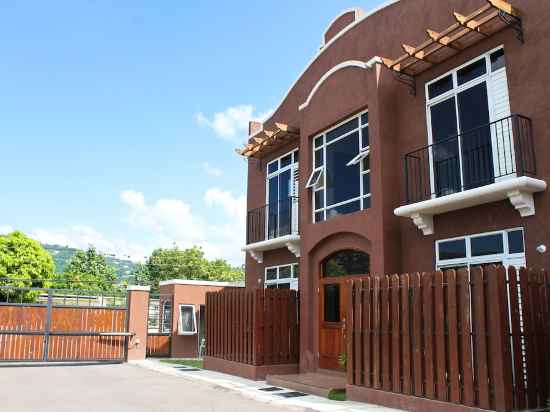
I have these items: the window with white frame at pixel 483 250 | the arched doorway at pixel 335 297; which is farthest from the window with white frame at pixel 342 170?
the window with white frame at pixel 483 250

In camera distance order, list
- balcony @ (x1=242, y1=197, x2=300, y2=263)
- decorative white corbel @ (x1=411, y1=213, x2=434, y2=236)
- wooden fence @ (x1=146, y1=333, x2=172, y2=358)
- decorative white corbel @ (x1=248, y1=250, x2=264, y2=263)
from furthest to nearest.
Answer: wooden fence @ (x1=146, y1=333, x2=172, y2=358)
decorative white corbel @ (x1=248, y1=250, x2=264, y2=263)
balcony @ (x1=242, y1=197, x2=300, y2=263)
decorative white corbel @ (x1=411, y1=213, x2=434, y2=236)

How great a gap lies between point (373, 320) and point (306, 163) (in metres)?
5.26

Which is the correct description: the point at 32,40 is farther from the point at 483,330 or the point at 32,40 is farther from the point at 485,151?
the point at 483,330

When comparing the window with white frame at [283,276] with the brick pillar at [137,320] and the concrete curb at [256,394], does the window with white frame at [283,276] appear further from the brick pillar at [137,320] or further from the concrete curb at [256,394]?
the brick pillar at [137,320]

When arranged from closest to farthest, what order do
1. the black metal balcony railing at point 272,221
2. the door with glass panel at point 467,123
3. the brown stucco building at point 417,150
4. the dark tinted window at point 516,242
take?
the dark tinted window at point 516,242 < the brown stucco building at point 417,150 < the door with glass panel at point 467,123 < the black metal balcony railing at point 272,221

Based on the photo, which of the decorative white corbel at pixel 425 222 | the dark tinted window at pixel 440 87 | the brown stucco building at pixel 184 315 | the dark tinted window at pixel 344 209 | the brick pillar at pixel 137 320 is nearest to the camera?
the decorative white corbel at pixel 425 222

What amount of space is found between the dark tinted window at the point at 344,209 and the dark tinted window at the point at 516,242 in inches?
142

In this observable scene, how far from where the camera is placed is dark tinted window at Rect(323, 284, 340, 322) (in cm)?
1120

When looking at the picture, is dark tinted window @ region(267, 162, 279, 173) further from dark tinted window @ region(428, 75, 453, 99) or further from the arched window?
dark tinted window @ region(428, 75, 453, 99)

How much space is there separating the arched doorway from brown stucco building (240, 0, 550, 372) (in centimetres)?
4

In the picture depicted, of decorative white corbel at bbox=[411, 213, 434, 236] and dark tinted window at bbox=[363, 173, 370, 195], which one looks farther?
dark tinted window at bbox=[363, 173, 370, 195]

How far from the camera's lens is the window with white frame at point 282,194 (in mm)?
14508

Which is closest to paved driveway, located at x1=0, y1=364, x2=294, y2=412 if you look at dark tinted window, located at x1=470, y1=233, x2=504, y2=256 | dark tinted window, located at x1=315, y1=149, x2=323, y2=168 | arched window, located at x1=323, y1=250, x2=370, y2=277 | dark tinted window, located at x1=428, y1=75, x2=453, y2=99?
arched window, located at x1=323, y1=250, x2=370, y2=277

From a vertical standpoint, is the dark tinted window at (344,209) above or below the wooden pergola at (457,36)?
below
